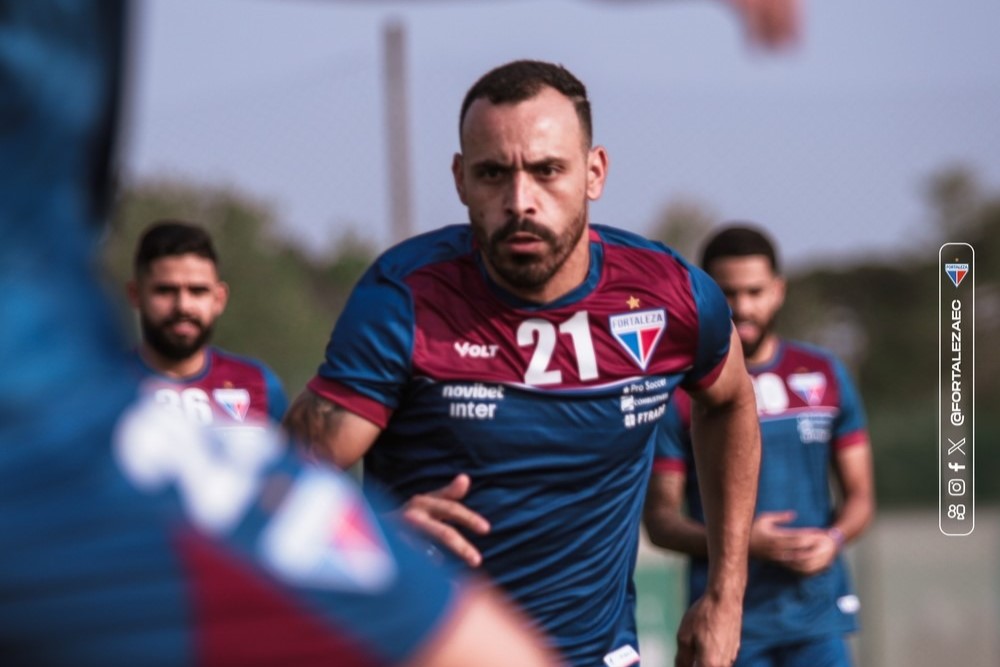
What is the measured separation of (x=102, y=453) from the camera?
1.63 m

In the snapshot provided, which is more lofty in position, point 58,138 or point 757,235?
point 58,138

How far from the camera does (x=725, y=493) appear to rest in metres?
4.74

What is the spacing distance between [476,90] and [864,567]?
8255 millimetres

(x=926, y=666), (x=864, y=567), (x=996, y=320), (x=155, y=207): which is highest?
(x=155, y=207)

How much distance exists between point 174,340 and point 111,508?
17.3ft

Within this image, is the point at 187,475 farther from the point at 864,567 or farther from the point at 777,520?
the point at 864,567

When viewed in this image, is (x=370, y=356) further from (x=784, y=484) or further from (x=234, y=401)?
(x=784, y=484)

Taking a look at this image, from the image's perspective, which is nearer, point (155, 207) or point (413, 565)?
point (413, 565)

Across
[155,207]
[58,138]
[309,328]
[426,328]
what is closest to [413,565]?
[58,138]

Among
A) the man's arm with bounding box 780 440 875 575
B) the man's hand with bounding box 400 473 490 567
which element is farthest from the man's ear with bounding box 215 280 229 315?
the man's hand with bounding box 400 473 490 567

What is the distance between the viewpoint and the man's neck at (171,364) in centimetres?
681

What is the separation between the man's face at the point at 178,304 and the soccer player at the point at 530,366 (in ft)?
8.35

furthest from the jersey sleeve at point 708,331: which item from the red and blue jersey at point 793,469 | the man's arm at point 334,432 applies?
the red and blue jersey at point 793,469

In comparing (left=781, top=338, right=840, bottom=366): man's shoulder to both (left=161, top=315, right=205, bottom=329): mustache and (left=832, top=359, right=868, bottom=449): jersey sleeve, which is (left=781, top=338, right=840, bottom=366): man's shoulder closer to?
(left=832, top=359, right=868, bottom=449): jersey sleeve
